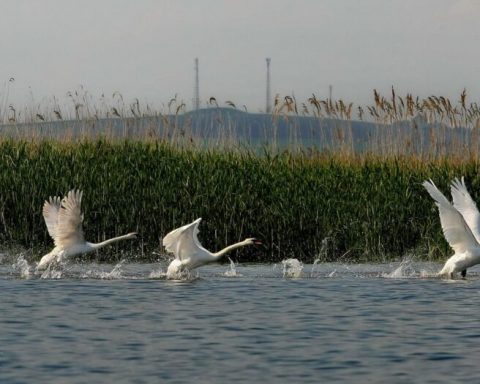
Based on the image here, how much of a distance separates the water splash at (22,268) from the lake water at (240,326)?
24 mm

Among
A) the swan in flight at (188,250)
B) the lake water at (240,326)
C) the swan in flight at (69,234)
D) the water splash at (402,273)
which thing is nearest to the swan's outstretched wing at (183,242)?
the swan in flight at (188,250)

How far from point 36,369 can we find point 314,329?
3.48 meters

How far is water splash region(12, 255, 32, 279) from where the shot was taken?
18.0 meters

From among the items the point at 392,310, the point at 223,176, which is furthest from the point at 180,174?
the point at 392,310

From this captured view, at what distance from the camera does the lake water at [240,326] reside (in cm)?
1029

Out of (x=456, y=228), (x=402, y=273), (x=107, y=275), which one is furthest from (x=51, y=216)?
(x=456, y=228)

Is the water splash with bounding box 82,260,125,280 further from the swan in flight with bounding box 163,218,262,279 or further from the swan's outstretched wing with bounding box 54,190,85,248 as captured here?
the swan in flight with bounding box 163,218,262,279

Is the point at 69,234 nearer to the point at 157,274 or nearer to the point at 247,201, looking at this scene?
the point at 157,274

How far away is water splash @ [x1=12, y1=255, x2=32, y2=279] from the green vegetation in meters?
1.99

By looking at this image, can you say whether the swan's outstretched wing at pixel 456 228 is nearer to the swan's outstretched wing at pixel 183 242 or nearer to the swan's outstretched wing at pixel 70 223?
the swan's outstretched wing at pixel 183 242

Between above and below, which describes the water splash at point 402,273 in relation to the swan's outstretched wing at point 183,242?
below

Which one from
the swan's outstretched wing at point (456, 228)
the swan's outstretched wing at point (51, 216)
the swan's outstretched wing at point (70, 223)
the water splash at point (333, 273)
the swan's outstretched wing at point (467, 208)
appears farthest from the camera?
the swan's outstretched wing at point (51, 216)

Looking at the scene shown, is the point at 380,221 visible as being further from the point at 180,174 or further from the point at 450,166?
the point at 180,174

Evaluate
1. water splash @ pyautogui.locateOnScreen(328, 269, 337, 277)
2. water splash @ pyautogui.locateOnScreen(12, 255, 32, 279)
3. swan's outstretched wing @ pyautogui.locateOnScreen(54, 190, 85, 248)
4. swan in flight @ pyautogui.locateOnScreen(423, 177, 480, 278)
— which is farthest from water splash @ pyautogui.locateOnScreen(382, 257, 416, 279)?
water splash @ pyautogui.locateOnScreen(12, 255, 32, 279)
